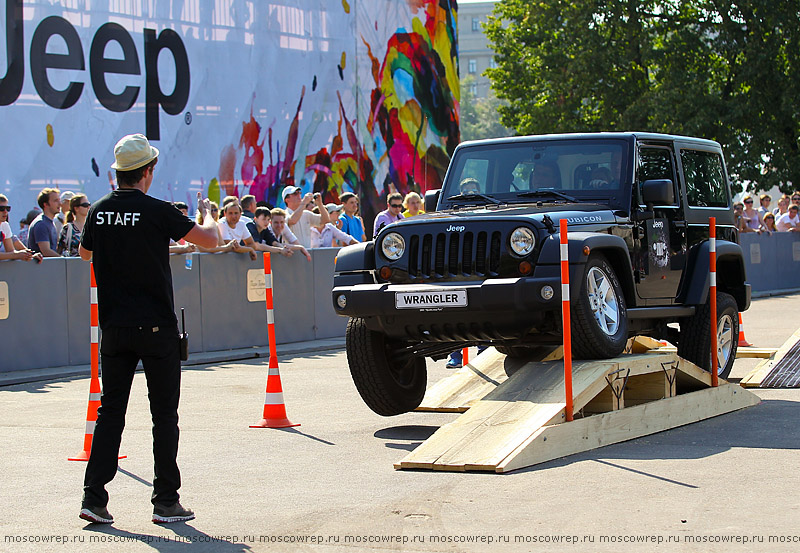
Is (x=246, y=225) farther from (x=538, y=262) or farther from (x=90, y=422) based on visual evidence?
(x=538, y=262)

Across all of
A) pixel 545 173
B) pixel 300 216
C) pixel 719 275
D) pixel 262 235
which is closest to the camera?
pixel 545 173

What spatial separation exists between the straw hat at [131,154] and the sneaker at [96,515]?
1768mm

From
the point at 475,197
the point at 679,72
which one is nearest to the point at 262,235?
the point at 475,197

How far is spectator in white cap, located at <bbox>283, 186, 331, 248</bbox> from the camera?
18.1m

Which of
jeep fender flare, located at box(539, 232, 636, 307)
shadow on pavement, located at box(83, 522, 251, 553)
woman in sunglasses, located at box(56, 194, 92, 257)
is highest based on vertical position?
woman in sunglasses, located at box(56, 194, 92, 257)

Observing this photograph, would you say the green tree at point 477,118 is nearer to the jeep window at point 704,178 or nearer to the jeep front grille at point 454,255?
the jeep window at point 704,178

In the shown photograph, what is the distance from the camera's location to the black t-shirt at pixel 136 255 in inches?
253

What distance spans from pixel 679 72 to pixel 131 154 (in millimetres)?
35425

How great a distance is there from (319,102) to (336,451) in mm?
18514

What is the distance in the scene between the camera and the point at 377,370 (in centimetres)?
952

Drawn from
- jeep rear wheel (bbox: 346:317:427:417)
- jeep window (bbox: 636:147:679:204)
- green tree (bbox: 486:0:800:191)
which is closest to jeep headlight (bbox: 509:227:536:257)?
jeep rear wheel (bbox: 346:317:427:417)

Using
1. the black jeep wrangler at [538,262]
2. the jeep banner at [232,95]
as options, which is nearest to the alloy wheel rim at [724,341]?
the black jeep wrangler at [538,262]

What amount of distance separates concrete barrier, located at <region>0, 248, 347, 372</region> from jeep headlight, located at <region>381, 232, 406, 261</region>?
20.4ft

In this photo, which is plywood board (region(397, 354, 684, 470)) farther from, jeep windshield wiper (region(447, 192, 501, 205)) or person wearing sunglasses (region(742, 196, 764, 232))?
person wearing sunglasses (region(742, 196, 764, 232))
